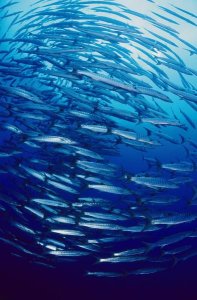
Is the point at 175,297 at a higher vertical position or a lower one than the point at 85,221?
lower

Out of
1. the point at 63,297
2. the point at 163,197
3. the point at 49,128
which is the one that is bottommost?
the point at 63,297

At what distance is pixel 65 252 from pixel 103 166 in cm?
181

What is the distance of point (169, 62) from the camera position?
269 inches

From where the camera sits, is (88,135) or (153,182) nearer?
(153,182)

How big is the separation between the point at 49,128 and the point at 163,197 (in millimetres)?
2513

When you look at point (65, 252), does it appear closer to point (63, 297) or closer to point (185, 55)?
point (63, 297)

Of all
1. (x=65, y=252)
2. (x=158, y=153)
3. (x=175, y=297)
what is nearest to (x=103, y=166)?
(x=65, y=252)

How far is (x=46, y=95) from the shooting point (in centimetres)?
673

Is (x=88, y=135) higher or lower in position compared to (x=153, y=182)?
higher

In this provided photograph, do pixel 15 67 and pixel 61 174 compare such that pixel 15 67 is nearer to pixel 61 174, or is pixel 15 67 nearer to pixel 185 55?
pixel 61 174

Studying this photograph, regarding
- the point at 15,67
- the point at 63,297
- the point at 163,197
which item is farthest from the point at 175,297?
the point at 15,67

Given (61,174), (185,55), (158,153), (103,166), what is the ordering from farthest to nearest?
(158,153)
(185,55)
(61,174)
(103,166)

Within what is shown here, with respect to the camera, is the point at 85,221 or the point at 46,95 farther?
the point at 46,95

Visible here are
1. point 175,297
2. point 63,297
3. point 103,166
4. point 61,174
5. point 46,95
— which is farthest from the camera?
point 175,297
